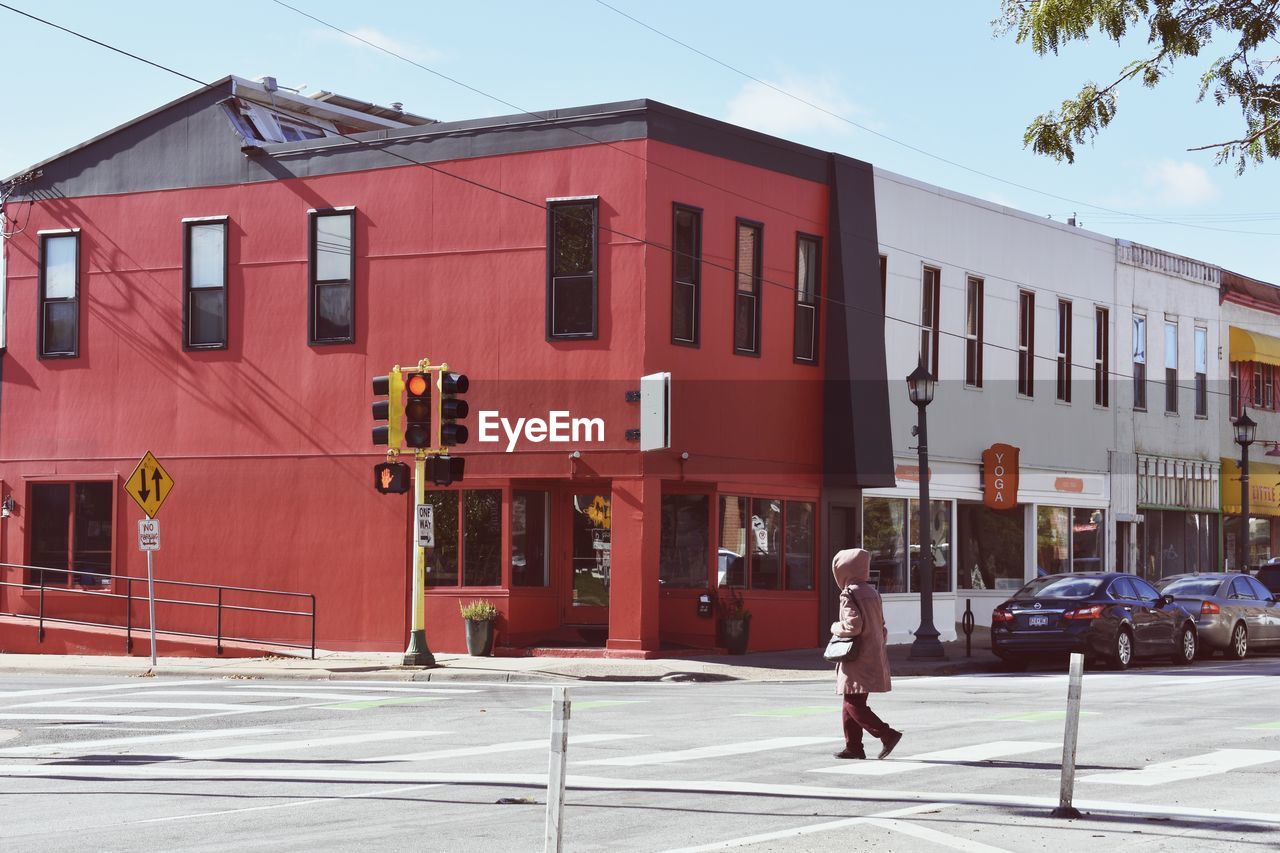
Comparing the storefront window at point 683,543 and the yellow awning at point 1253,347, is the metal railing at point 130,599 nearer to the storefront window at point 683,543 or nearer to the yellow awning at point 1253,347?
the storefront window at point 683,543

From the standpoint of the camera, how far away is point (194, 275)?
29.3 metres

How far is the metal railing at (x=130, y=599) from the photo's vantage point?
27.7 metres

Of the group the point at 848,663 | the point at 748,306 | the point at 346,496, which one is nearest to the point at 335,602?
the point at 346,496

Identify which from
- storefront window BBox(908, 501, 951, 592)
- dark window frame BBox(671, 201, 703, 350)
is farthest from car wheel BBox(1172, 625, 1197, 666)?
dark window frame BBox(671, 201, 703, 350)

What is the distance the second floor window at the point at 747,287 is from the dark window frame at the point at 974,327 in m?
7.94

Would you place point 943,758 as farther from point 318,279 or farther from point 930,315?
point 930,315

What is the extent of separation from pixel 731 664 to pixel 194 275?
1214cm

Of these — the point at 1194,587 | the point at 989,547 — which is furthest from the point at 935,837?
the point at 989,547

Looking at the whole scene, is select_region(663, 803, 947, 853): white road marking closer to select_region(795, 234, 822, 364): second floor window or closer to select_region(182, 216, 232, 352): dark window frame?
select_region(795, 234, 822, 364): second floor window

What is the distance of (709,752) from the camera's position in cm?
1370

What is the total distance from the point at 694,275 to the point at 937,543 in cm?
982

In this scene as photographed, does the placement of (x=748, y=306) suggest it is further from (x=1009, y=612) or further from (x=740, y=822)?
(x=740, y=822)

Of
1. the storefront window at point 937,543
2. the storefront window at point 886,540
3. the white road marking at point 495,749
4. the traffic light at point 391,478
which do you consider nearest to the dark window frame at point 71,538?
the traffic light at point 391,478

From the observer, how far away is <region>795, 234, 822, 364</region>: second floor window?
2872cm
